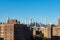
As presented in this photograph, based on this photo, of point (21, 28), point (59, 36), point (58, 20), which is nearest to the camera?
point (21, 28)

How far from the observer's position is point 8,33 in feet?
266

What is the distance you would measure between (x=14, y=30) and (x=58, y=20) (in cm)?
5214

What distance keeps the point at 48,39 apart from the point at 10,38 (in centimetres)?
2941

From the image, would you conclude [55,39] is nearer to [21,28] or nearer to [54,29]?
[54,29]

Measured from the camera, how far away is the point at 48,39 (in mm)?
107688

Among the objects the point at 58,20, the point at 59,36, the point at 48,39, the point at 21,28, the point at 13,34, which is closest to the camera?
the point at 13,34

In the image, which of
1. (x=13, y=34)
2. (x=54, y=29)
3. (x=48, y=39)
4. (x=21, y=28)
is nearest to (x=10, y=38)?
(x=13, y=34)

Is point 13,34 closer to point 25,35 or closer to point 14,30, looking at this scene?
point 14,30

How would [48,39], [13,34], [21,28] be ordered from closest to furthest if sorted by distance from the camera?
1. [13,34]
2. [21,28]
3. [48,39]

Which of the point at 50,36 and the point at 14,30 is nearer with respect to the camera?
the point at 14,30

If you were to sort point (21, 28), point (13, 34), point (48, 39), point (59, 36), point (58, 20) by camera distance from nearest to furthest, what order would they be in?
1. point (13, 34)
2. point (21, 28)
3. point (48, 39)
4. point (59, 36)
5. point (58, 20)

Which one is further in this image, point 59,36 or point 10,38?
point 59,36

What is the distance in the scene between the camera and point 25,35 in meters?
89.4

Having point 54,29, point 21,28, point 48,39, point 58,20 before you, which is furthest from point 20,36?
point 58,20
